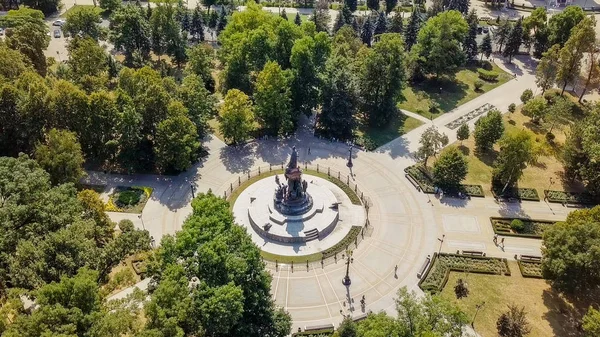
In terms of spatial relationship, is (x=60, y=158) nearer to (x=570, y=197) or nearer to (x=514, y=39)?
(x=570, y=197)

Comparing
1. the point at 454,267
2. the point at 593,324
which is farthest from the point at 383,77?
the point at 593,324

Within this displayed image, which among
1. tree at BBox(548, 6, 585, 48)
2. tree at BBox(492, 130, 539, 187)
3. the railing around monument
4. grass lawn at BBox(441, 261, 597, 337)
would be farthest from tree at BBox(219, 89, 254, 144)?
tree at BBox(548, 6, 585, 48)

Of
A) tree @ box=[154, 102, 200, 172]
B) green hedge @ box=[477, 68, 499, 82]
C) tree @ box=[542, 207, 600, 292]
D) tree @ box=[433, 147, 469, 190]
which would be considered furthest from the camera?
green hedge @ box=[477, 68, 499, 82]

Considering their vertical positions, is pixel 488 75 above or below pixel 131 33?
below

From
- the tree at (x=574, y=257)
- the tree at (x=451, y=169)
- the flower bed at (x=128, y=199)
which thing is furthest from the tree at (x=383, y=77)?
the flower bed at (x=128, y=199)

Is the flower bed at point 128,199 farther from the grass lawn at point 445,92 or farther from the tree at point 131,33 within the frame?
the grass lawn at point 445,92

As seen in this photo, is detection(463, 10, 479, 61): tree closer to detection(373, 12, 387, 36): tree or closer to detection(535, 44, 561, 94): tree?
→ detection(535, 44, 561, 94): tree

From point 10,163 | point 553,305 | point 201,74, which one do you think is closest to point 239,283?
point 10,163
